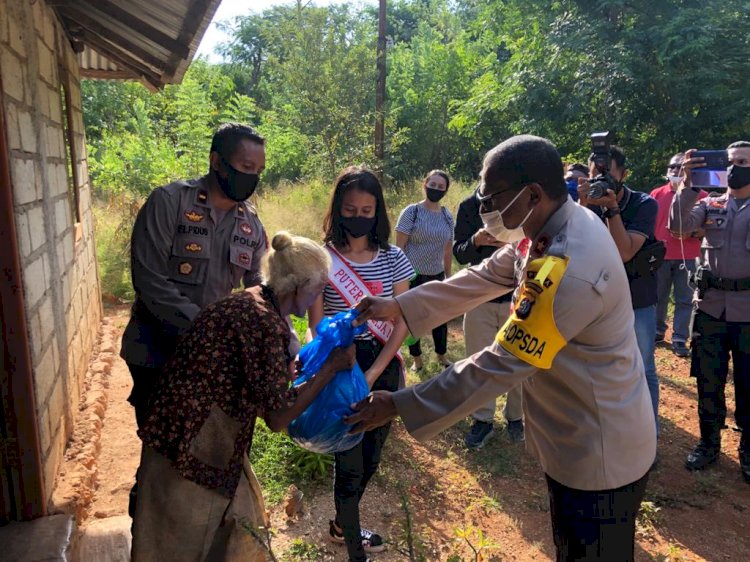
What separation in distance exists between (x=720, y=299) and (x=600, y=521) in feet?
8.81

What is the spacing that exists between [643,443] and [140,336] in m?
2.11

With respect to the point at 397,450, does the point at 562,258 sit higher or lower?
higher

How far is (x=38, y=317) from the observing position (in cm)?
298

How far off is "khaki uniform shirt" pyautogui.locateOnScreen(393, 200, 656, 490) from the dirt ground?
1185 mm

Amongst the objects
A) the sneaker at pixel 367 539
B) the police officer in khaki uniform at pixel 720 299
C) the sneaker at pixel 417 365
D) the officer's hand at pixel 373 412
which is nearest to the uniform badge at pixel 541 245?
the officer's hand at pixel 373 412

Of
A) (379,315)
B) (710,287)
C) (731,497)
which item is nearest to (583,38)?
(710,287)

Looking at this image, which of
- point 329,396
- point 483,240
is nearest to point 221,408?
point 329,396

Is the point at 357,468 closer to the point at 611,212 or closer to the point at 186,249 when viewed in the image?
the point at 186,249

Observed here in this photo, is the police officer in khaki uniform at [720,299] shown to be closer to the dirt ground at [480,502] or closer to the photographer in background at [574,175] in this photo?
the dirt ground at [480,502]

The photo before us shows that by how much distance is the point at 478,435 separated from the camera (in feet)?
15.0

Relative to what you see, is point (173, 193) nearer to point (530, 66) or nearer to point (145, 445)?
point (145, 445)

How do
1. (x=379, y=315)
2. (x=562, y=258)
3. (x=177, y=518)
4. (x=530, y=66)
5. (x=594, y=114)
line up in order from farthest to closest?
(x=530, y=66)
(x=594, y=114)
(x=379, y=315)
(x=177, y=518)
(x=562, y=258)

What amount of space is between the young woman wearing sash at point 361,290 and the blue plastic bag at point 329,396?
0.44m

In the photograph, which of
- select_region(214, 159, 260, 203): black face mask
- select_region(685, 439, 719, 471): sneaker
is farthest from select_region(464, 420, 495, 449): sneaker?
select_region(214, 159, 260, 203): black face mask
